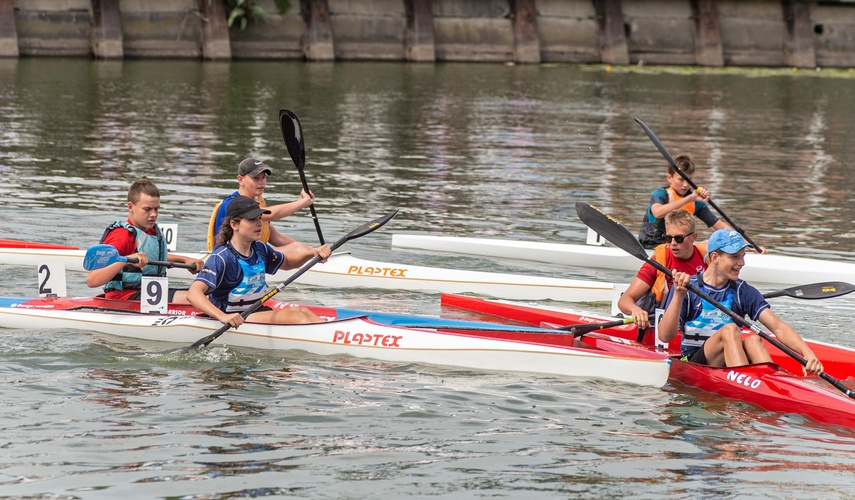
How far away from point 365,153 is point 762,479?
15.5m

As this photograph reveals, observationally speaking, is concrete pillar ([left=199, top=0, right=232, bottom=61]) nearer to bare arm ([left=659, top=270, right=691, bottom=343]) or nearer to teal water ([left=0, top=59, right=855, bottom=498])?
Answer: teal water ([left=0, top=59, right=855, bottom=498])

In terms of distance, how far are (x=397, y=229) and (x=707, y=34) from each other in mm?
26367

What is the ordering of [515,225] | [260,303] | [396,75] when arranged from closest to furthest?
[260,303] → [515,225] → [396,75]

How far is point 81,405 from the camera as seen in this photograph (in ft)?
25.4

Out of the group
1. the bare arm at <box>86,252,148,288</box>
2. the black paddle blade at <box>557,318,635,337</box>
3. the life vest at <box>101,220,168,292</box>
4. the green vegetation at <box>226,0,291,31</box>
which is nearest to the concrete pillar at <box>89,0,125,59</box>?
the green vegetation at <box>226,0,291,31</box>

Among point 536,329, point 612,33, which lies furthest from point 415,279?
point 612,33

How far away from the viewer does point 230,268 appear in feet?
29.1

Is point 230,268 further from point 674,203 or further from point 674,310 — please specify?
point 674,203

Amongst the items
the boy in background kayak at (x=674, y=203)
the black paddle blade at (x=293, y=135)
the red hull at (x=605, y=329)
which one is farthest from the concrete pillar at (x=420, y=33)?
the red hull at (x=605, y=329)

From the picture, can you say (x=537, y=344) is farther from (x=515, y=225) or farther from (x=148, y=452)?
(x=515, y=225)

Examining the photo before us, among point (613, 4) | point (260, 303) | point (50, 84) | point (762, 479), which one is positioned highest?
point (613, 4)

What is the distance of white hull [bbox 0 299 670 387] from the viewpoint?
8555 mm

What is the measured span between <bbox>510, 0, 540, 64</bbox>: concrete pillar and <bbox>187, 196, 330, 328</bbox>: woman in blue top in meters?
29.6

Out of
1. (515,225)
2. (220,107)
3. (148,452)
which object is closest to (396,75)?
(220,107)
